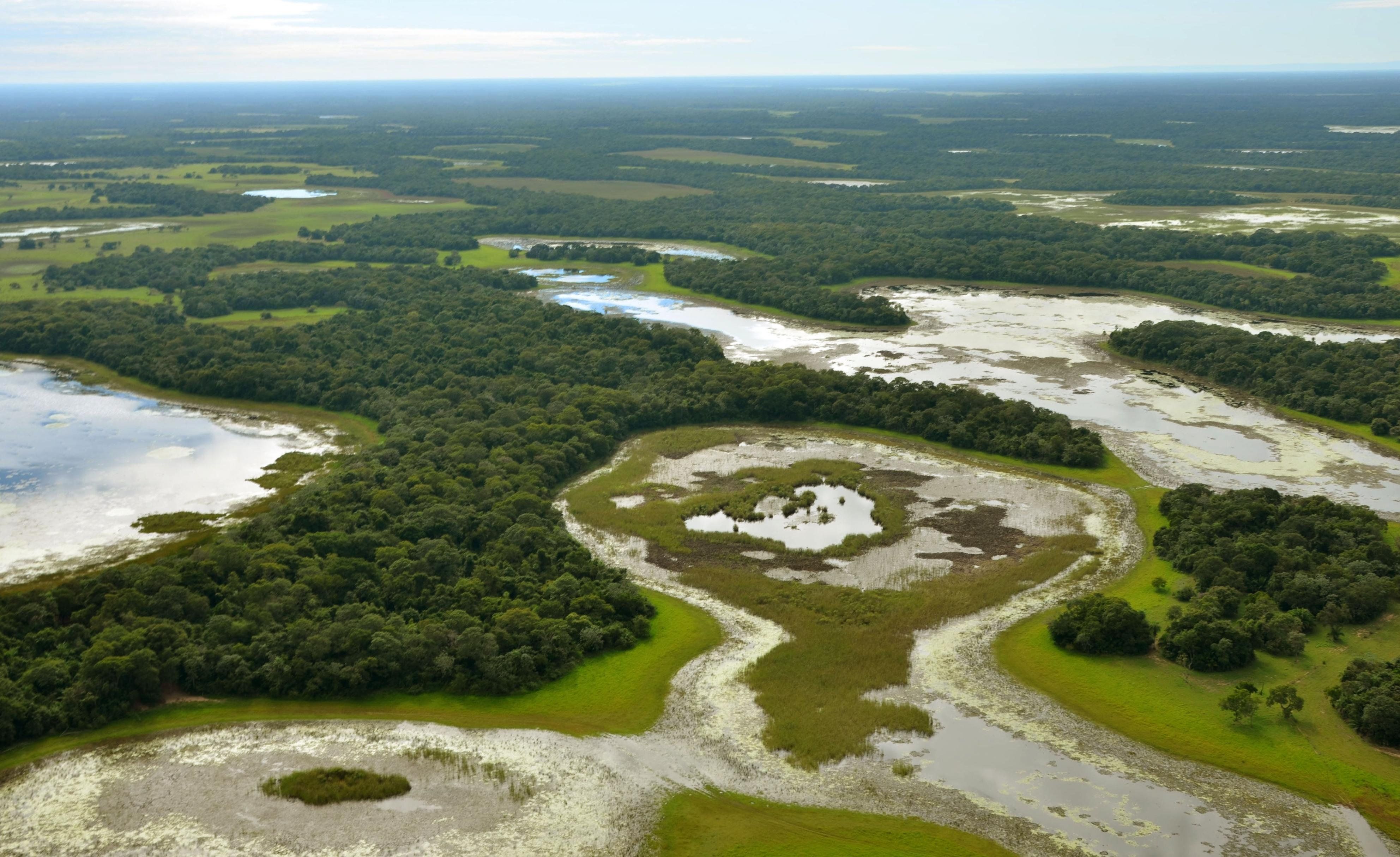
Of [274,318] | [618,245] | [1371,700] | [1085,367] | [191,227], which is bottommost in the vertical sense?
[1371,700]

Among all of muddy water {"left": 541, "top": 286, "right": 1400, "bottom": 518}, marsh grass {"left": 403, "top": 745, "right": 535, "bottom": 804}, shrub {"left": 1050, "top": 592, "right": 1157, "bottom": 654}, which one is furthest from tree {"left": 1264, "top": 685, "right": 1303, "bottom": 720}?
marsh grass {"left": 403, "top": 745, "right": 535, "bottom": 804}

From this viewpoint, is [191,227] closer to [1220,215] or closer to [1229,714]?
[1220,215]

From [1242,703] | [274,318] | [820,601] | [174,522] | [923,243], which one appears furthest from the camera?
[923,243]

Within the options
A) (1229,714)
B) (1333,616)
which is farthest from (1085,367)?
(1229,714)

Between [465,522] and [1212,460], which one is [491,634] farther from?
[1212,460]

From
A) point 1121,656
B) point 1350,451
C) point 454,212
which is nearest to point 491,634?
point 1121,656

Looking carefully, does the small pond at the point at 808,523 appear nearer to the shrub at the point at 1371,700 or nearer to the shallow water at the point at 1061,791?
the shallow water at the point at 1061,791

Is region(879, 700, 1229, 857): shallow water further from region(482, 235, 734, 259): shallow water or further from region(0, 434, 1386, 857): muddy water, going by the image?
region(482, 235, 734, 259): shallow water
